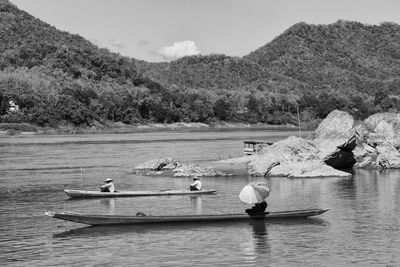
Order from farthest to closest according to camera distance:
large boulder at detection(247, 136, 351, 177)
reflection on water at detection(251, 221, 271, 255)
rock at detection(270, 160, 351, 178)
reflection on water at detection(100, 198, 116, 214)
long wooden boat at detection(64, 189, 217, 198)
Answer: large boulder at detection(247, 136, 351, 177), rock at detection(270, 160, 351, 178), long wooden boat at detection(64, 189, 217, 198), reflection on water at detection(100, 198, 116, 214), reflection on water at detection(251, 221, 271, 255)

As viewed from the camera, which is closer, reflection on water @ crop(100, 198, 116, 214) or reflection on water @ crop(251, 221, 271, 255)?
reflection on water @ crop(251, 221, 271, 255)

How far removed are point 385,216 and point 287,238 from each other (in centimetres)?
723

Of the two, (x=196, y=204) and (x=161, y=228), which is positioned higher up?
(x=196, y=204)

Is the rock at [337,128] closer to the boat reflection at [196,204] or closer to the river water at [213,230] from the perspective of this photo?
the river water at [213,230]

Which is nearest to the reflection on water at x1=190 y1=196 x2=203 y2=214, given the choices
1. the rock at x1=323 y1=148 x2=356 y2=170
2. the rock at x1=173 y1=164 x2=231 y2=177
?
the rock at x1=173 y1=164 x2=231 y2=177

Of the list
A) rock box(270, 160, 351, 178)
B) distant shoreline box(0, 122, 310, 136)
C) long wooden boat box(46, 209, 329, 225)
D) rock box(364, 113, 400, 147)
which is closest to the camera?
long wooden boat box(46, 209, 329, 225)

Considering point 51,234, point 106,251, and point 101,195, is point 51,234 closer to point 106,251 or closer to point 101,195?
point 106,251

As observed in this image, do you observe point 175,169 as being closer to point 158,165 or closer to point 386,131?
point 158,165

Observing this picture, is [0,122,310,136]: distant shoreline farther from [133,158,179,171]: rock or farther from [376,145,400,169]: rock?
[376,145,400,169]: rock

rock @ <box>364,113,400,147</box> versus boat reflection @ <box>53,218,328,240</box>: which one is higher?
rock @ <box>364,113,400,147</box>

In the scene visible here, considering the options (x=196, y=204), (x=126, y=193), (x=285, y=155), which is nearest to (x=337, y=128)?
(x=285, y=155)

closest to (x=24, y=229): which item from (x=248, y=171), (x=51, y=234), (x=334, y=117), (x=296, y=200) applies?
(x=51, y=234)

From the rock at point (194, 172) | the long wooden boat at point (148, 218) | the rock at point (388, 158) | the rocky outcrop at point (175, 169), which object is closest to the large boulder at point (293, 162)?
the rock at point (194, 172)

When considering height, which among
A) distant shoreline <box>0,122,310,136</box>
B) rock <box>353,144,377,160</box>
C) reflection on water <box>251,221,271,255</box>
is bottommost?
reflection on water <box>251,221,271,255</box>
